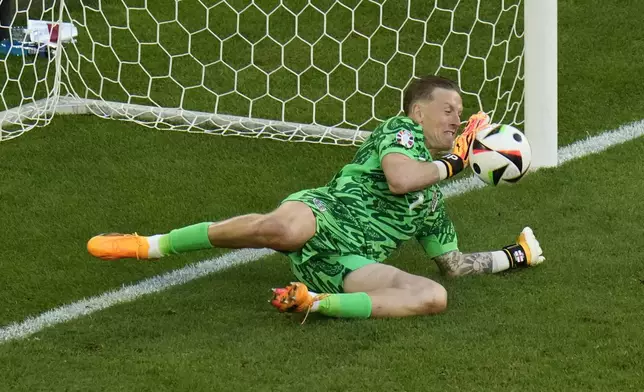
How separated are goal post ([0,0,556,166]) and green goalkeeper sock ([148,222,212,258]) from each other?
7.26ft

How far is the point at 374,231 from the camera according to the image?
5.05m

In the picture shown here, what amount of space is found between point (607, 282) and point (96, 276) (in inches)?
81.2

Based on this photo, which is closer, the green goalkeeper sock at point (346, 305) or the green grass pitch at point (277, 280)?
the green grass pitch at point (277, 280)

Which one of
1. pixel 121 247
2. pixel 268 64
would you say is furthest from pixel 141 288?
pixel 268 64

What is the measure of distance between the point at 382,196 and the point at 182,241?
2.57ft

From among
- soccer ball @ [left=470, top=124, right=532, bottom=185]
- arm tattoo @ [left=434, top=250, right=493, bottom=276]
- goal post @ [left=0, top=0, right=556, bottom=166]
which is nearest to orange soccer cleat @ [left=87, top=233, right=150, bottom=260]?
arm tattoo @ [left=434, top=250, right=493, bottom=276]

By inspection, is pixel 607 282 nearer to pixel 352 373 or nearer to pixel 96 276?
pixel 352 373

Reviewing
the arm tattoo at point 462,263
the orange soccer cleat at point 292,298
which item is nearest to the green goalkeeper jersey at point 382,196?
the arm tattoo at point 462,263

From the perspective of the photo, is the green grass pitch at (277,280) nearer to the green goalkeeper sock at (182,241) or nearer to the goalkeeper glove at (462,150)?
the green goalkeeper sock at (182,241)

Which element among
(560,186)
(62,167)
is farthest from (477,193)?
(62,167)

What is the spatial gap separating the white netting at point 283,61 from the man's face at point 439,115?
202 centimetres

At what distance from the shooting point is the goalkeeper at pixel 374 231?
4.82 metres

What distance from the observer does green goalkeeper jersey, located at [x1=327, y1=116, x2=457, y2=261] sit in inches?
198

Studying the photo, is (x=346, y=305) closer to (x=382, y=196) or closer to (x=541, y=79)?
(x=382, y=196)
